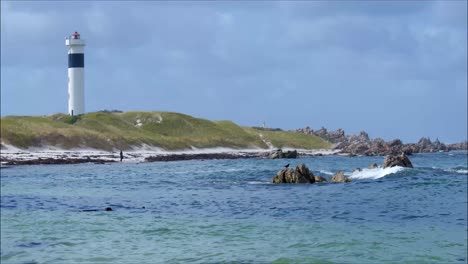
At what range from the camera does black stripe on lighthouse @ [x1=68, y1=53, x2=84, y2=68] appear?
431 ft

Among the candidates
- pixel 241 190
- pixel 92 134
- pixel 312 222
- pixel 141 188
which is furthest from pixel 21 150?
pixel 312 222

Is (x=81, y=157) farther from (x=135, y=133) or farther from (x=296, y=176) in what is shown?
(x=296, y=176)

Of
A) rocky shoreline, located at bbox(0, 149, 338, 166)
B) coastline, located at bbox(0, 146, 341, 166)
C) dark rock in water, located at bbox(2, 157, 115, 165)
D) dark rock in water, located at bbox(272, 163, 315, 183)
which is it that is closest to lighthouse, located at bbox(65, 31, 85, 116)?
coastline, located at bbox(0, 146, 341, 166)

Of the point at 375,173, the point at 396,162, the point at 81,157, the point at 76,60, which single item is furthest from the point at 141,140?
the point at 375,173

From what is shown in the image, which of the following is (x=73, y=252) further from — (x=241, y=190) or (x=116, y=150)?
(x=116, y=150)

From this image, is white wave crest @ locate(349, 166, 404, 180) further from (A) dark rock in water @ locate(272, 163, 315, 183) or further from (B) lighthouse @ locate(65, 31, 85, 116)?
(B) lighthouse @ locate(65, 31, 85, 116)

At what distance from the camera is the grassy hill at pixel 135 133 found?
4262 inches

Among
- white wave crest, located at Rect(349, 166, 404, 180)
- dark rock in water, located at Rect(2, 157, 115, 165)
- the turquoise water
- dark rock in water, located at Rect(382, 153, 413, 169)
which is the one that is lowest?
the turquoise water

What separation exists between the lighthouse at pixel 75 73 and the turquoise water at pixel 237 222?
76.3 m

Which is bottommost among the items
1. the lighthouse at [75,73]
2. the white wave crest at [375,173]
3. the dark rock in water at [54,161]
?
the white wave crest at [375,173]

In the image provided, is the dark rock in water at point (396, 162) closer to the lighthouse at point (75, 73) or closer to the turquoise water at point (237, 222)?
the turquoise water at point (237, 222)

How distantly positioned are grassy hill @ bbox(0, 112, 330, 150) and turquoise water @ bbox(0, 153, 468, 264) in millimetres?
52915

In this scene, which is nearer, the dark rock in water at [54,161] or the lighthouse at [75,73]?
the dark rock in water at [54,161]

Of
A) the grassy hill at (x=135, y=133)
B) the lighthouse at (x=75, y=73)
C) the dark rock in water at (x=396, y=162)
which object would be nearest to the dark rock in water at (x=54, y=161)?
the grassy hill at (x=135, y=133)
